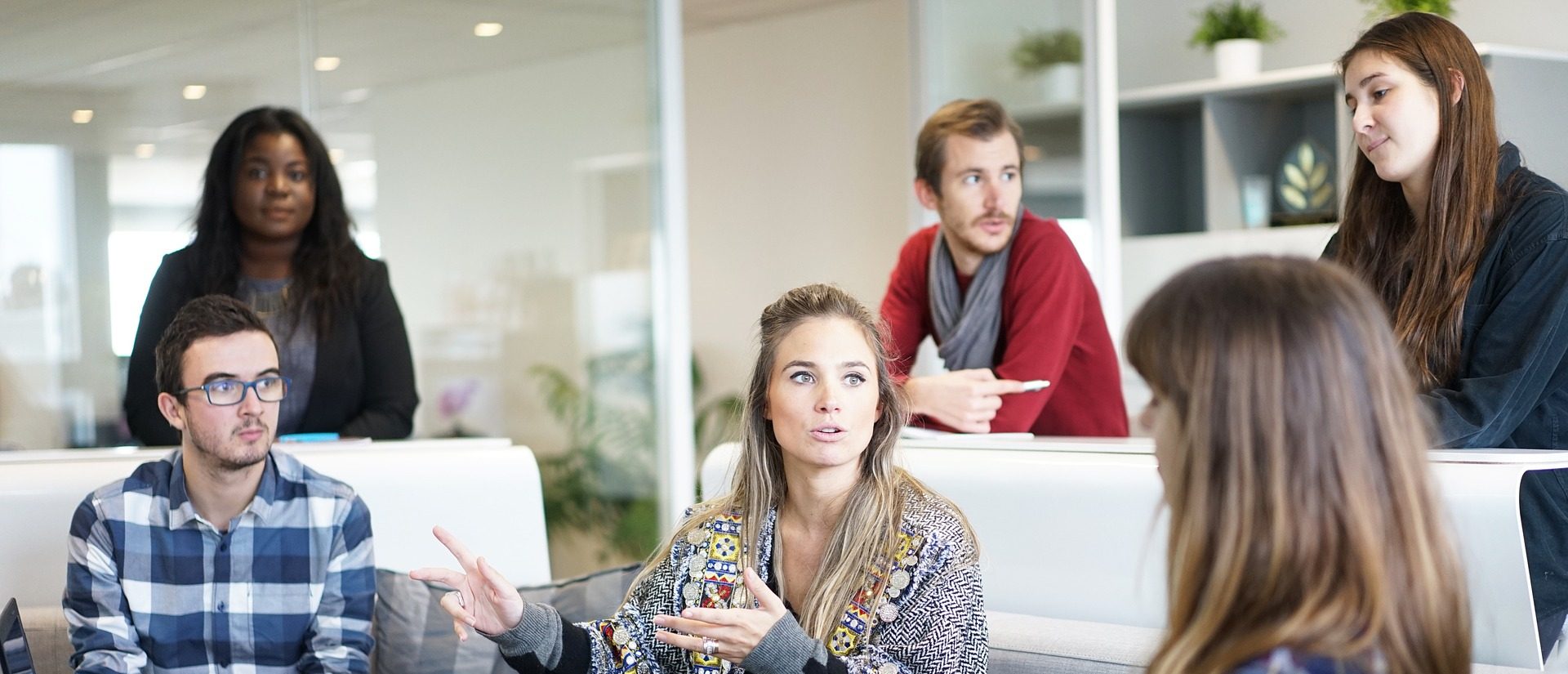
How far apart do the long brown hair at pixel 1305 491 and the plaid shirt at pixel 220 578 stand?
1604 millimetres

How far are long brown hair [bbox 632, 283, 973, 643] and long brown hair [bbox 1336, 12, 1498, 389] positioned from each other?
63 centimetres

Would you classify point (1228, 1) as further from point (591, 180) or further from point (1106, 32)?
point (591, 180)

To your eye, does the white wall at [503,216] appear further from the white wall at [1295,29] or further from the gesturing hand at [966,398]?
the gesturing hand at [966,398]

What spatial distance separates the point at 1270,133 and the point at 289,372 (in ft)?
10.4

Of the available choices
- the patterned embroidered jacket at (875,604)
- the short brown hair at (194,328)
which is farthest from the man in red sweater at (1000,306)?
the short brown hair at (194,328)

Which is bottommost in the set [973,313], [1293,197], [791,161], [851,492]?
[851,492]

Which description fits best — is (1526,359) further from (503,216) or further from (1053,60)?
(1053,60)

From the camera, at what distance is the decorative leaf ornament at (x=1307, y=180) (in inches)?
176

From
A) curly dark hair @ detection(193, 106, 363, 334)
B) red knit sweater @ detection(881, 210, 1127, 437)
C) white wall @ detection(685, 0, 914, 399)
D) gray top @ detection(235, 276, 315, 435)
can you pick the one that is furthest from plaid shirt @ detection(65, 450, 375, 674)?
white wall @ detection(685, 0, 914, 399)

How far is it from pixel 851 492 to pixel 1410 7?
114 inches

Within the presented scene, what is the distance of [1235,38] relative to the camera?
185 inches

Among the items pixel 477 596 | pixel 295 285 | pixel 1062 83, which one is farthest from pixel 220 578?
pixel 1062 83

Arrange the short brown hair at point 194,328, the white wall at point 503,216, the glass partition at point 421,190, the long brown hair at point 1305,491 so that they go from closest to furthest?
the long brown hair at point 1305,491 < the short brown hair at point 194,328 < the glass partition at point 421,190 < the white wall at point 503,216

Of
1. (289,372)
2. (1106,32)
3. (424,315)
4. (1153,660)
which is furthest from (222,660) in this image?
(1106,32)
